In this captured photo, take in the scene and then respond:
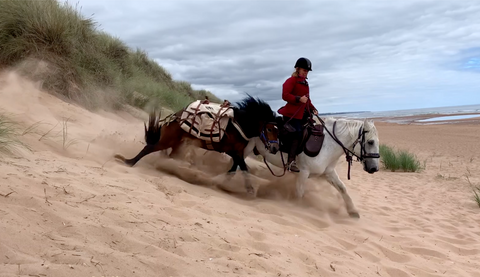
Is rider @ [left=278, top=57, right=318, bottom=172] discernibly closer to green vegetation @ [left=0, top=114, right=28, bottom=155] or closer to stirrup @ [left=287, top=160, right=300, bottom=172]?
stirrup @ [left=287, top=160, right=300, bottom=172]

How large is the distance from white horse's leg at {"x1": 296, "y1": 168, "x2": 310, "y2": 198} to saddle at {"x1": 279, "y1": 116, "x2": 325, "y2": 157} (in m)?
0.29

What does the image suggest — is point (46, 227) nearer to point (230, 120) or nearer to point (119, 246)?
point (119, 246)

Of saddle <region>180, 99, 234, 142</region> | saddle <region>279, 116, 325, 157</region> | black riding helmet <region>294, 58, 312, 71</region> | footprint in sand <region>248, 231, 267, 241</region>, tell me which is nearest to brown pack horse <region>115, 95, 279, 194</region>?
saddle <region>180, 99, 234, 142</region>

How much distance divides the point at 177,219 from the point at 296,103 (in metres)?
3.07

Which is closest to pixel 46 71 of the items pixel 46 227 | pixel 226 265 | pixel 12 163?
pixel 12 163

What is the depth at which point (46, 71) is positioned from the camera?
8.45 meters

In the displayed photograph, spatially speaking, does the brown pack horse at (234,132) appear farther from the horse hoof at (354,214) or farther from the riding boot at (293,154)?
the horse hoof at (354,214)

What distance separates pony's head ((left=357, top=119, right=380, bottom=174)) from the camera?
575 centimetres

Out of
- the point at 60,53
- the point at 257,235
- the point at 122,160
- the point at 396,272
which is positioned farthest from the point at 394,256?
the point at 60,53

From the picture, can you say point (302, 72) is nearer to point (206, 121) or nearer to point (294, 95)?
point (294, 95)

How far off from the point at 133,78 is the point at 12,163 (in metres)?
9.38

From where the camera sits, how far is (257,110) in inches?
247

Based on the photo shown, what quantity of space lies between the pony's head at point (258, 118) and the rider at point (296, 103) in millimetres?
225

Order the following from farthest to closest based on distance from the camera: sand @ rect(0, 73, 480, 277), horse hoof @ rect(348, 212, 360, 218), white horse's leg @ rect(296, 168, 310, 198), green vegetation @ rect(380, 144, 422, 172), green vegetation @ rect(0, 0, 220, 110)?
green vegetation @ rect(380, 144, 422, 172) → green vegetation @ rect(0, 0, 220, 110) → white horse's leg @ rect(296, 168, 310, 198) → horse hoof @ rect(348, 212, 360, 218) → sand @ rect(0, 73, 480, 277)
